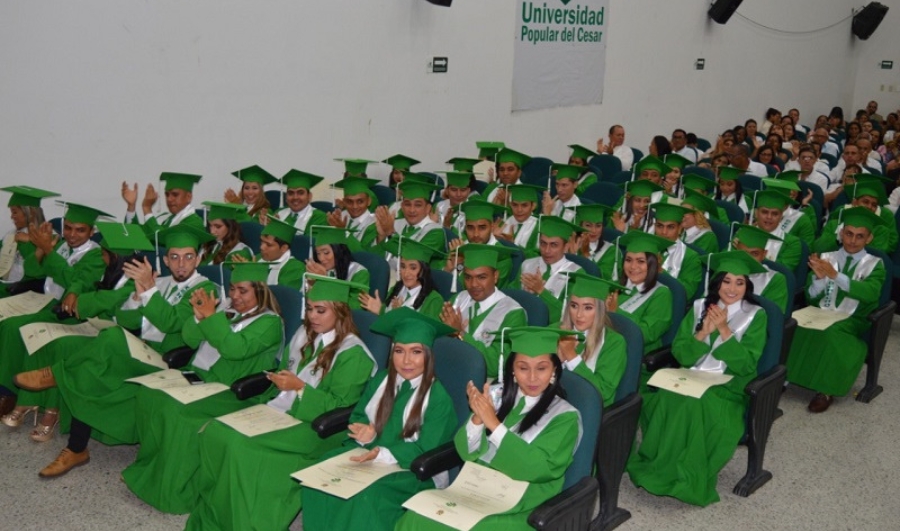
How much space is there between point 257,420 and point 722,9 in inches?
471

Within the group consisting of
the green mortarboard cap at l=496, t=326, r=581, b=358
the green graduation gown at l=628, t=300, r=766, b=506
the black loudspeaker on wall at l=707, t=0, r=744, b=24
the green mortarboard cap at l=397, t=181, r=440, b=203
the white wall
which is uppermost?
the black loudspeaker on wall at l=707, t=0, r=744, b=24

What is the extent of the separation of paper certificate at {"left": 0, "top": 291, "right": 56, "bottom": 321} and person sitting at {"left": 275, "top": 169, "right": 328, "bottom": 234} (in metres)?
1.91

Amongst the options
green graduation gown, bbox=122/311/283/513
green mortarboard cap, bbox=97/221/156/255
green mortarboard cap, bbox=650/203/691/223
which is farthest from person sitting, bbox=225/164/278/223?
green mortarboard cap, bbox=650/203/691/223

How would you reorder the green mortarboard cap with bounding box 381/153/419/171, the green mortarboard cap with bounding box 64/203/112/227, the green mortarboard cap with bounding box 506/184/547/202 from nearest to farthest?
the green mortarboard cap with bounding box 64/203/112/227 < the green mortarboard cap with bounding box 506/184/547/202 < the green mortarboard cap with bounding box 381/153/419/171

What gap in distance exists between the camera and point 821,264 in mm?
5332

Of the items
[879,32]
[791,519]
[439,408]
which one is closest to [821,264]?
[791,519]

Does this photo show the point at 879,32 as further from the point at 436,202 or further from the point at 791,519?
the point at 791,519

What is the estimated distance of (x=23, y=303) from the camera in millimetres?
5184

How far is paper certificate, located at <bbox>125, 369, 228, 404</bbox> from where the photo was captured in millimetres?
3957

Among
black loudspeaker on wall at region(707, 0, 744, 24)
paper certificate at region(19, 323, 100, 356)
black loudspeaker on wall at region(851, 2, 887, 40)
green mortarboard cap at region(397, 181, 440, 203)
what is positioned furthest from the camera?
black loudspeaker on wall at region(851, 2, 887, 40)

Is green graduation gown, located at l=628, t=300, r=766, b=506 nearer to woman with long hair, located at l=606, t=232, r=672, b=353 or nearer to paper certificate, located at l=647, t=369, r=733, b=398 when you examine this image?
paper certificate, located at l=647, t=369, r=733, b=398

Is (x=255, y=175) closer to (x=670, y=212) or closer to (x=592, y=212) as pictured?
(x=592, y=212)

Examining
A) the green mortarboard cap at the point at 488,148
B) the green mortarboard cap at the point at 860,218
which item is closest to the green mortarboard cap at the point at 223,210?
the green mortarboard cap at the point at 488,148

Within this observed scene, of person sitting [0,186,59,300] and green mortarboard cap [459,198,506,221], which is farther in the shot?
green mortarboard cap [459,198,506,221]
